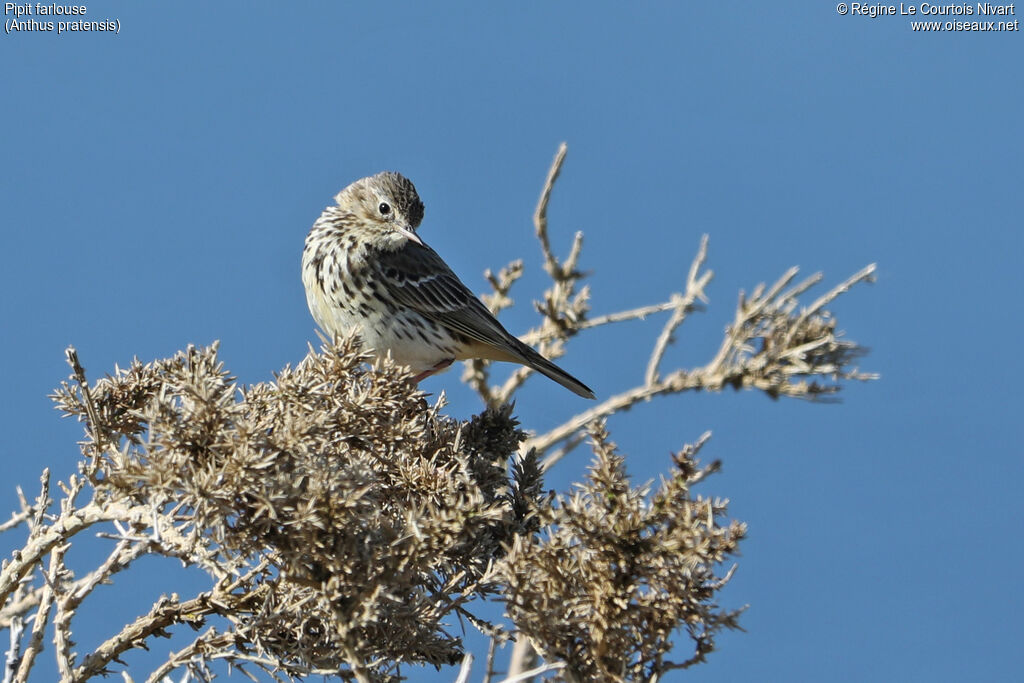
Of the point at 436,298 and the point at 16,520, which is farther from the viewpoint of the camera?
the point at 436,298

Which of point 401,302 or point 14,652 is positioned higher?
point 401,302

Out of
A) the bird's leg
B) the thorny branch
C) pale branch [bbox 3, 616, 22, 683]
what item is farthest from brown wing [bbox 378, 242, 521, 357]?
pale branch [bbox 3, 616, 22, 683]

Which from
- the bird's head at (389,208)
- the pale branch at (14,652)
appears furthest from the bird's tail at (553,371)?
the pale branch at (14,652)

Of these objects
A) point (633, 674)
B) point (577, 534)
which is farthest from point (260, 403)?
point (633, 674)

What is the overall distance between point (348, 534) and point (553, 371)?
4144mm

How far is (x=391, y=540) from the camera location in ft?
9.11

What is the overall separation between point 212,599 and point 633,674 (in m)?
1.11

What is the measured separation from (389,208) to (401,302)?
831 mm

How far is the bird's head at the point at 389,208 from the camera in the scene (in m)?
7.25

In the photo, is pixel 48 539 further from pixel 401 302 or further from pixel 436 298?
pixel 436 298

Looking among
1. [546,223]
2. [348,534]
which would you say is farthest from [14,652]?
[546,223]

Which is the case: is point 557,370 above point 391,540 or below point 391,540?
above

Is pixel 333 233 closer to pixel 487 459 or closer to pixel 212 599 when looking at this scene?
pixel 487 459

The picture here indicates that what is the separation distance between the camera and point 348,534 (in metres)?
2.61
